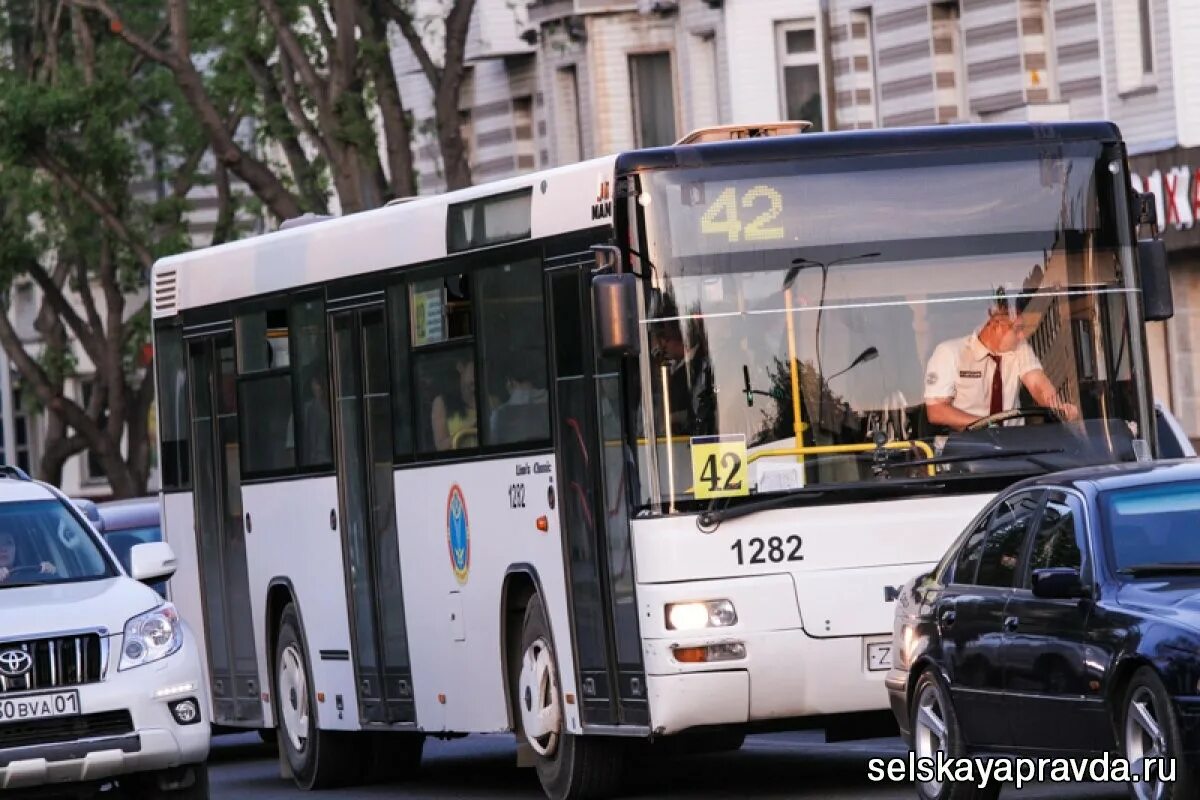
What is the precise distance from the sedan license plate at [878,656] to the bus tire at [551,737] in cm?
161

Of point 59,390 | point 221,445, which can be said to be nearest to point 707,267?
point 221,445

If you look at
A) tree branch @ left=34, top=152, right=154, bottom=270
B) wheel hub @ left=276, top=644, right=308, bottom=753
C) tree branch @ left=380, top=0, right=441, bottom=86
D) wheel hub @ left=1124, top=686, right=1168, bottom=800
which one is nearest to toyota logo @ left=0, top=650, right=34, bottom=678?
wheel hub @ left=276, top=644, right=308, bottom=753

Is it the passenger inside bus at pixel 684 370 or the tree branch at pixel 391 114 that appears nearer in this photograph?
the passenger inside bus at pixel 684 370

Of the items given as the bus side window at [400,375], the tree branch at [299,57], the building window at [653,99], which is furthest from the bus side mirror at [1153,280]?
the building window at [653,99]

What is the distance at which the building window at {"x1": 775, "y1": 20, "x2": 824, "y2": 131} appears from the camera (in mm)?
40281

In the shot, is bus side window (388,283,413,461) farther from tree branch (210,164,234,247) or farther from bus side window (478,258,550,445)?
tree branch (210,164,234,247)

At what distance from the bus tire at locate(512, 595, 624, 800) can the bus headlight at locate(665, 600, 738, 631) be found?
4.36 feet

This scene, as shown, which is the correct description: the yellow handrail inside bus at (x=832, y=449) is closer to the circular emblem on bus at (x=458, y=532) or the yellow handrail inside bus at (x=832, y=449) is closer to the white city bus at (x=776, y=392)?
the white city bus at (x=776, y=392)

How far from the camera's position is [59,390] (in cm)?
4931

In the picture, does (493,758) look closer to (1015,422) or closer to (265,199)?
(1015,422)

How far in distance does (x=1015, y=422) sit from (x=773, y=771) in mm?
3323

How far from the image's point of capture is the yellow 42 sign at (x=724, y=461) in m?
14.1

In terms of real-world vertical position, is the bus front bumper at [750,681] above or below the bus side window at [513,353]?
below

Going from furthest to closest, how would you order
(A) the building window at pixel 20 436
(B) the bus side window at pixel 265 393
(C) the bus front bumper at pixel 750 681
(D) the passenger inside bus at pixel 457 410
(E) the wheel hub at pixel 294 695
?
(A) the building window at pixel 20 436
(E) the wheel hub at pixel 294 695
(B) the bus side window at pixel 265 393
(D) the passenger inside bus at pixel 457 410
(C) the bus front bumper at pixel 750 681
